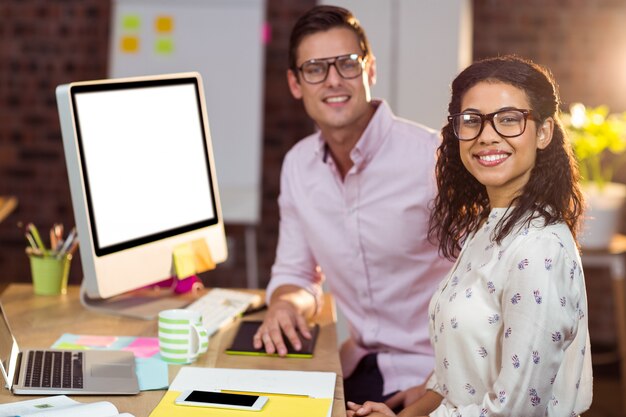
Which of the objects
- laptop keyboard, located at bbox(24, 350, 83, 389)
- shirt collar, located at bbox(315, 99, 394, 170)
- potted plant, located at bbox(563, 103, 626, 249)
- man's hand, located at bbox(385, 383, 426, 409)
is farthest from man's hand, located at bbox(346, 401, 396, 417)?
potted plant, located at bbox(563, 103, 626, 249)

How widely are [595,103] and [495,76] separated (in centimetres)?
325

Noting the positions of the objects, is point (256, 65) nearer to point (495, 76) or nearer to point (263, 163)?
point (263, 163)

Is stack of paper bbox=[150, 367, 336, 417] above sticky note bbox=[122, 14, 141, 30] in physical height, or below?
below

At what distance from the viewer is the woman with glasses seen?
4.58ft

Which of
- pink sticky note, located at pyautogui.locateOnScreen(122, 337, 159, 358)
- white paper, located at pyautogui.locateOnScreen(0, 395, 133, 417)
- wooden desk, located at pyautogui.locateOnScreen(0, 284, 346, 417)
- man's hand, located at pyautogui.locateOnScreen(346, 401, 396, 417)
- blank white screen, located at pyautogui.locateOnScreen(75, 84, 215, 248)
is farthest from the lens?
blank white screen, located at pyautogui.locateOnScreen(75, 84, 215, 248)

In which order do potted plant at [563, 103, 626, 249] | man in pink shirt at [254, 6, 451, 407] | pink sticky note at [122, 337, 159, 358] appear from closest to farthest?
pink sticky note at [122, 337, 159, 358] → man in pink shirt at [254, 6, 451, 407] → potted plant at [563, 103, 626, 249]

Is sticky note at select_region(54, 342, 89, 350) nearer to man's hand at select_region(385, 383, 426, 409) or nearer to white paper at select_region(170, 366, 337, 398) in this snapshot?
white paper at select_region(170, 366, 337, 398)

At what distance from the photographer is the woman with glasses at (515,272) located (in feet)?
4.58

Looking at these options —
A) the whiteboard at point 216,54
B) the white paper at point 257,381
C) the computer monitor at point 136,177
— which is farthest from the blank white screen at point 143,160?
the whiteboard at point 216,54

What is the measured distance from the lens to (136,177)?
1963 millimetres

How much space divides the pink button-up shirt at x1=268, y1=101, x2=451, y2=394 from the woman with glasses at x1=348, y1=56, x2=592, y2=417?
0.50 m

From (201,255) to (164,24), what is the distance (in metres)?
2.57

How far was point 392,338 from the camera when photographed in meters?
2.17

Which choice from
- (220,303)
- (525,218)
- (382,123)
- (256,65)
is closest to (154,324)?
(220,303)
